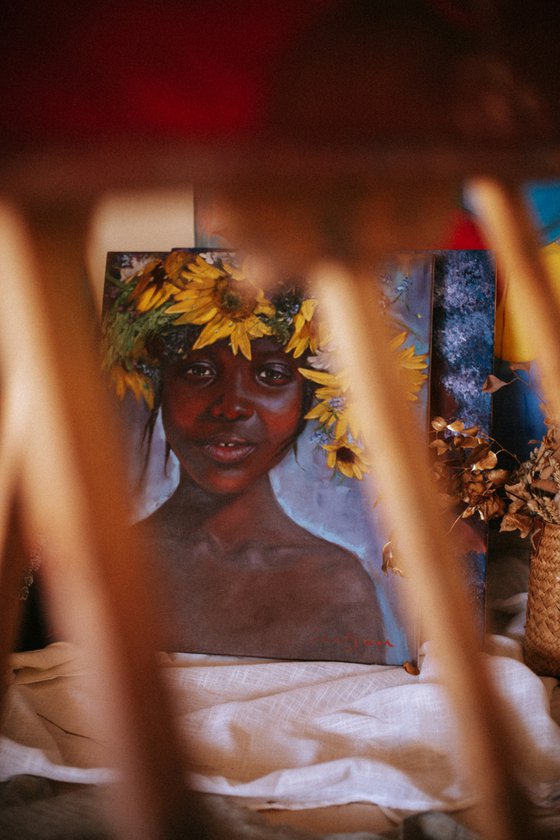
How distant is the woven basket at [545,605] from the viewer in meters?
0.98

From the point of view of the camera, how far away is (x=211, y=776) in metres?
0.74

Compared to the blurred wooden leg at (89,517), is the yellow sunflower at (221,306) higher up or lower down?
higher up

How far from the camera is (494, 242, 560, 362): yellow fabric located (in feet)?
3.90

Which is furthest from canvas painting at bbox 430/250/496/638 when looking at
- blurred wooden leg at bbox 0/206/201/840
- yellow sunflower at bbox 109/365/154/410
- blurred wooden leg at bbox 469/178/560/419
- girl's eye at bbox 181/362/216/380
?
blurred wooden leg at bbox 0/206/201/840

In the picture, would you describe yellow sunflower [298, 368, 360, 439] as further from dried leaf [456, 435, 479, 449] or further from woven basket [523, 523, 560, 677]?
woven basket [523, 523, 560, 677]

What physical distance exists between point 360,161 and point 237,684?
2.92 feet

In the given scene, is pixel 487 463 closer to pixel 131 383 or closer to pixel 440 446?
pixel 440 446

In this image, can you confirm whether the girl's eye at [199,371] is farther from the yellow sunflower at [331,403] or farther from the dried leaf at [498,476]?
the dried leaf at [498,476]

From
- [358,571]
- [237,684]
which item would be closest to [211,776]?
[237,684]

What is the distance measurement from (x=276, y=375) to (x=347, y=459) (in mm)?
192

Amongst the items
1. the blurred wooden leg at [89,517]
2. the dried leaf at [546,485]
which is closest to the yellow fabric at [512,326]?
the dried leaf at [546,485]

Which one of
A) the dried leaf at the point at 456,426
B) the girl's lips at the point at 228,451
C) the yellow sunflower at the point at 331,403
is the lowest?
the girl's lips at the point at 228,451

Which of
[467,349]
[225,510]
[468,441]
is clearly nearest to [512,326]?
[467,349]
